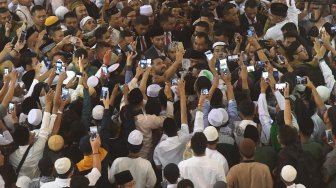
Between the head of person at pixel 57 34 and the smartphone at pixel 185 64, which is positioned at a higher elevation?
the smartphone at pixel 185 64

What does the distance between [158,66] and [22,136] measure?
2.51 meters

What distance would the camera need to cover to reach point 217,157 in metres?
7.35

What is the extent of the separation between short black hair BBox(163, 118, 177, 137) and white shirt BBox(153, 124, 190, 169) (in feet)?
0.18

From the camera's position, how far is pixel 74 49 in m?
10.4

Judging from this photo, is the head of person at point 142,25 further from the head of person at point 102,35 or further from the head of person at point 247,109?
the head of person at point 247,109

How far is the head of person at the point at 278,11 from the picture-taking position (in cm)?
1145

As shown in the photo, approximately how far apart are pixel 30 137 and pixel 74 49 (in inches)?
115

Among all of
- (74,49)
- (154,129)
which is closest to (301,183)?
(154,129)

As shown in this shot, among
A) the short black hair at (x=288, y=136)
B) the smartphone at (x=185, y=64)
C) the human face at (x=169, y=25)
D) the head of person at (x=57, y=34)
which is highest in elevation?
the short black hair at (x=288, y=136)

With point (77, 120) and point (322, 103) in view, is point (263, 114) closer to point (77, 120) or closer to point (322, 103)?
point (322, 103)

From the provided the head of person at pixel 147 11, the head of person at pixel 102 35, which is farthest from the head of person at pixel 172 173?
the head of person at pixel 147 11

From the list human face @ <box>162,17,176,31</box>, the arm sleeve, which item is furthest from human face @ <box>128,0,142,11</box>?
the arm sleeve

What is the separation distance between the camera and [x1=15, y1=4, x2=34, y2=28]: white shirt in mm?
11959

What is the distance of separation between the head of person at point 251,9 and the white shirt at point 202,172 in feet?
17.4
